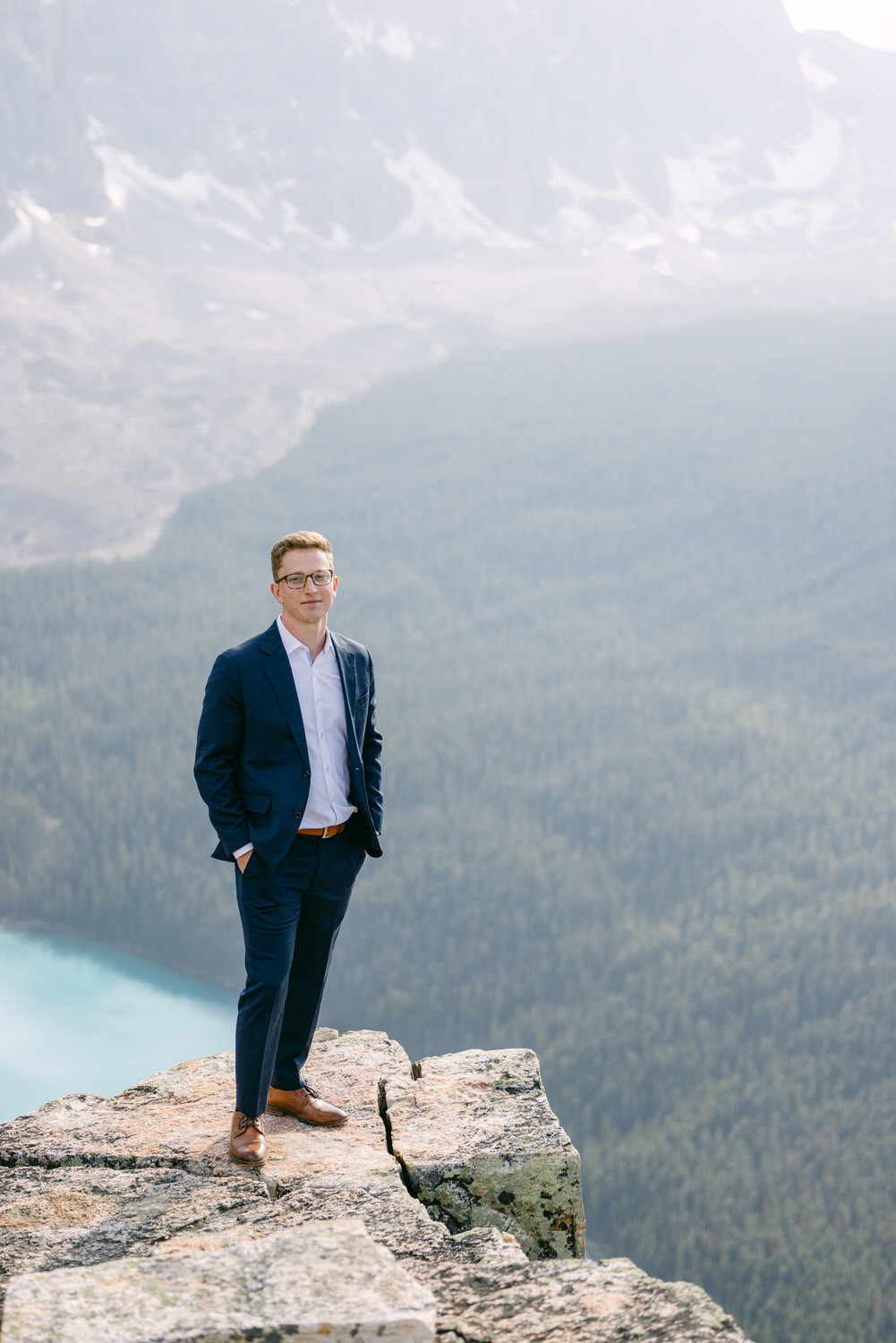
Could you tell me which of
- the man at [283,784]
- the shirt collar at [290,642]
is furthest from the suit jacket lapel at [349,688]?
the shirt collar at [290,642]

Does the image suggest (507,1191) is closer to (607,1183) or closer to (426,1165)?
(426,1165)

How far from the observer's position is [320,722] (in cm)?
536

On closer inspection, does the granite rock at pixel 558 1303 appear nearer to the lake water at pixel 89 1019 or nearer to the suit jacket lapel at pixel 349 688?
the suit jacket lapel at pixel 349 688

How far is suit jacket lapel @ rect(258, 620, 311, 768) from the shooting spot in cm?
523

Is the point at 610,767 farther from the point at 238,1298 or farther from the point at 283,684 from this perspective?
the point at 238,1298

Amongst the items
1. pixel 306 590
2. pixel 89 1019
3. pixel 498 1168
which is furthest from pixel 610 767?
pixel 306 590

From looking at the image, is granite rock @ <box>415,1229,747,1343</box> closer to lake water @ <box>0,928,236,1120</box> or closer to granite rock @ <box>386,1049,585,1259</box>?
granite rock @ <box>386,1049,585,1259</box>

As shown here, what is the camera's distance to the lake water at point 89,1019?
152 feet

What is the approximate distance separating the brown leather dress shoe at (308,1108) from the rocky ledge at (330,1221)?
7 cm

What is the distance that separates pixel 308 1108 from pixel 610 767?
80.6m

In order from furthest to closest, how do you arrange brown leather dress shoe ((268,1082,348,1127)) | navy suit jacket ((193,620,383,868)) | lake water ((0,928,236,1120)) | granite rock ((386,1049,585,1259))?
lake water ((0,928,236,1120)) < brown leather dress shoe ((268,1082,348,1127)) < granite rock ((386,1049,585,1259)) < navy suit jacket ((193,620,383,868))

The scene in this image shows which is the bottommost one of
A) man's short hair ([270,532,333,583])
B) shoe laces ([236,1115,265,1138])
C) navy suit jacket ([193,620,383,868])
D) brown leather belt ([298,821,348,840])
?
shoe laces ([236,1115,265,1138])

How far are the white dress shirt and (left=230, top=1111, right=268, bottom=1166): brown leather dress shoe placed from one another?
4.50ft

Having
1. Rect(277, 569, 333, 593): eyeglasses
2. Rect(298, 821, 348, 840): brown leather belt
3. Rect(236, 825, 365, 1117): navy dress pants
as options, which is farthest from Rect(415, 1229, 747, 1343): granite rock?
Rect(277, 569, 333, 593): eyeglasses
